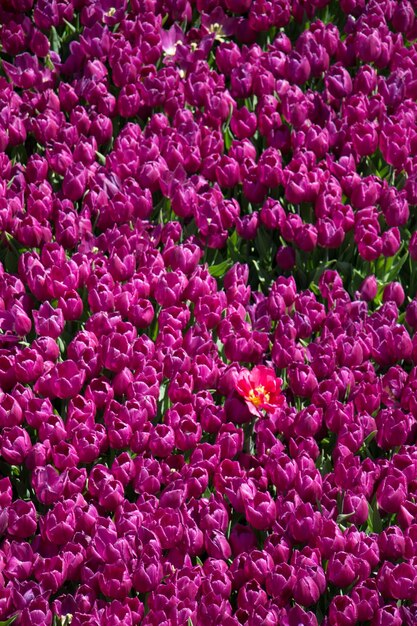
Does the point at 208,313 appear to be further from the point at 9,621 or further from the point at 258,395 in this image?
the point at 9,621

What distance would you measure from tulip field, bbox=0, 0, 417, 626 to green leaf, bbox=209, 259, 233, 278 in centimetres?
1

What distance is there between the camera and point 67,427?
8.70 feet

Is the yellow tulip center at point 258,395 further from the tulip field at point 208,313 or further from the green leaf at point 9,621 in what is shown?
the green leaf at point 9,621

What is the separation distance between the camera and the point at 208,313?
9.78 feet

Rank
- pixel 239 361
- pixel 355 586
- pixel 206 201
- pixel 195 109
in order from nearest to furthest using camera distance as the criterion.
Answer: pixel 355 586
pixel 239 361
pixel 206 201
pixel 195 109

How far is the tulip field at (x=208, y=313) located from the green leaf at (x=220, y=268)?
0.01 meters

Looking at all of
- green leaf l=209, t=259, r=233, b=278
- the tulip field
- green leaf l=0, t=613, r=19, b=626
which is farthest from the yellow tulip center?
green leaf l=0, t=613, r=19, b=626

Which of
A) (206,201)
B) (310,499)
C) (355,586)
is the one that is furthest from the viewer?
(206,201)

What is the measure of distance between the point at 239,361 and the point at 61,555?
0.79 m

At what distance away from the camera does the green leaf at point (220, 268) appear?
11.1ft

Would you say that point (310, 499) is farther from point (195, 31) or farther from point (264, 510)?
point (195, 31)

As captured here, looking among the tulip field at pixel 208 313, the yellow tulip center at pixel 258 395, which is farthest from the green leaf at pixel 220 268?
the yellow tulip center at pixel 258 395

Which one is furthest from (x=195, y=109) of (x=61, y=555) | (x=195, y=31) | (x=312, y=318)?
(x=61, y=555)

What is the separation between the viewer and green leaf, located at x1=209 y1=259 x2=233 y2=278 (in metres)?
3.38
